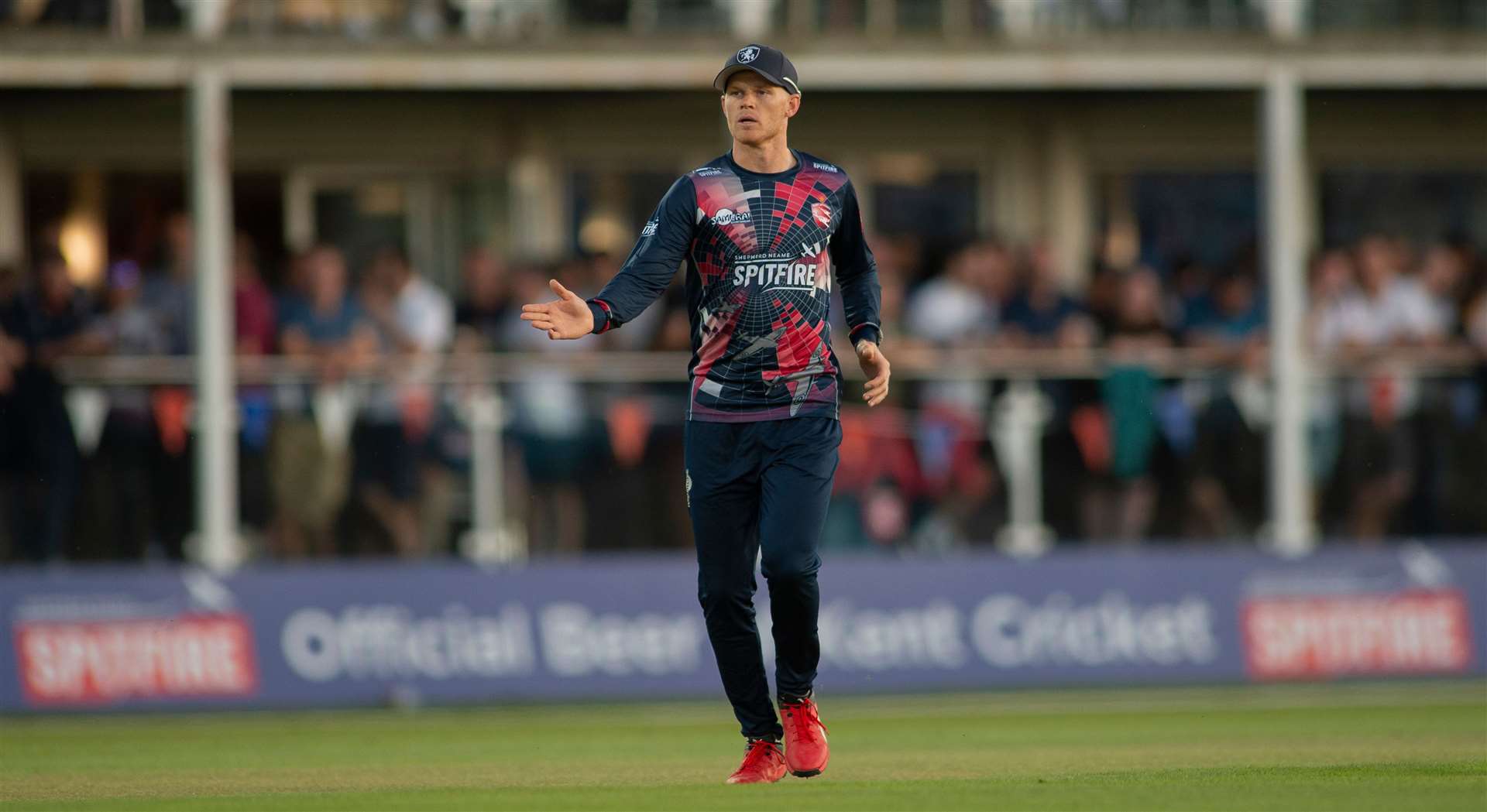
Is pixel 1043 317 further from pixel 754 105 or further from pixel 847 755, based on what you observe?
pixel 754 105

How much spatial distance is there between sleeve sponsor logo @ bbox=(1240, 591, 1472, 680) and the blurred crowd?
58 cm

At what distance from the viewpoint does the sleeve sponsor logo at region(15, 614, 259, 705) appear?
1542 centimetres

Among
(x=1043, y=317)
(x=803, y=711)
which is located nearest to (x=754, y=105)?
(x=803, y=711)

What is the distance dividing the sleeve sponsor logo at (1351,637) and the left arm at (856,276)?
29.2ft

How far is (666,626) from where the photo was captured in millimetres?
16078

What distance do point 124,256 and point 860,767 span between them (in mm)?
12380

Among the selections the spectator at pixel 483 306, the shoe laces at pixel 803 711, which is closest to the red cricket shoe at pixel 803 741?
the shoe laces at pixel 803 711

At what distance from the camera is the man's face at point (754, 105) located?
7.93 meters

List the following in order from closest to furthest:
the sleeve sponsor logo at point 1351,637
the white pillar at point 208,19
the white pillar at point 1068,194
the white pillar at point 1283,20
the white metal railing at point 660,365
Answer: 1. the white metal railing at point 660,365
2. the sleeve sponsor logo at point 1351,637
3. the white pillar at point 208,19
4. the white pillar at point 1283,20
5. the white pillar at point 1068,194

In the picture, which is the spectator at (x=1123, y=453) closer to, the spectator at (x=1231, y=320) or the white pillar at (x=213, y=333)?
the spectator at (x=1231, y=320)

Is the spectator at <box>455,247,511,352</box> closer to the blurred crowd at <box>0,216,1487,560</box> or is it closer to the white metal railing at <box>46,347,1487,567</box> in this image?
the blurred crowd at <box>0,216,1487,560</box>

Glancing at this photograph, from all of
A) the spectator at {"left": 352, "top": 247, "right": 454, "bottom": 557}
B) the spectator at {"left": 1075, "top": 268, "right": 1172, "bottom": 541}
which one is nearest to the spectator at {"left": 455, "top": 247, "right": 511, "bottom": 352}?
the spectator at {"left": 352, "top": 247, "right": 454, "bottom": 557}

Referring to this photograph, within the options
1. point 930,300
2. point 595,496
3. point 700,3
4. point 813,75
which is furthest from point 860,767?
point 700,3

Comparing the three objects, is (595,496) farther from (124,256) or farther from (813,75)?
(124,256)
